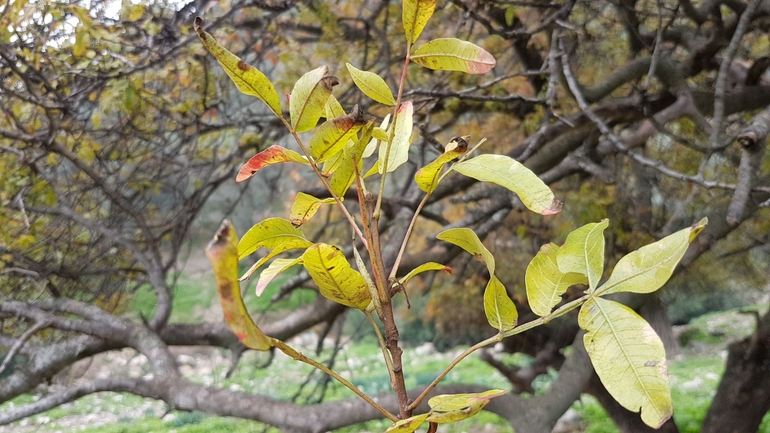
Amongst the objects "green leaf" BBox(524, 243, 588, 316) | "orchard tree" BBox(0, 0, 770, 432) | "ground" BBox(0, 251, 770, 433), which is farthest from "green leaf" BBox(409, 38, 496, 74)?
"ground" BBox(0, 251, 770, 433)

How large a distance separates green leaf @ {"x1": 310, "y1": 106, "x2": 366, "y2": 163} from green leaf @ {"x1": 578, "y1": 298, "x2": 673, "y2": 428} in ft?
0.85

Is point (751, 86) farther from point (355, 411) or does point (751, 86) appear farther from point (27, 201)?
point (27, 201)

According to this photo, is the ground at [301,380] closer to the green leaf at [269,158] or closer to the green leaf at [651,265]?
the green leaf at [269,158]

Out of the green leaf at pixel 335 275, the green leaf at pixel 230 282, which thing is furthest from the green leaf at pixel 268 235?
the green leaf at pixel 230 282

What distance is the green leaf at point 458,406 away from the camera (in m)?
0.44

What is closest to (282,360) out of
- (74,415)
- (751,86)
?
(74,415)

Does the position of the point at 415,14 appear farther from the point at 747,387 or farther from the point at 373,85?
the point at 747,387

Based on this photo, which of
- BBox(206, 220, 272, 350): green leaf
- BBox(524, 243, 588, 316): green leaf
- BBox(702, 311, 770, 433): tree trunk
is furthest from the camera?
BBox(702, 311, 770, 433): tree trunk

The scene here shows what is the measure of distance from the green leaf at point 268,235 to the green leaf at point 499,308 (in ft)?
0.66

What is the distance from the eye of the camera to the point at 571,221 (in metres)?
4.04

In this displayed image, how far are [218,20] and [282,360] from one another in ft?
28.3

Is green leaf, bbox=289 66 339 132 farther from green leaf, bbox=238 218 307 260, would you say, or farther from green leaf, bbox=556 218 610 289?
green leaf, bbox=556 218 610 289

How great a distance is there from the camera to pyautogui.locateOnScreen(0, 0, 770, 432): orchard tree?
532 millimetres

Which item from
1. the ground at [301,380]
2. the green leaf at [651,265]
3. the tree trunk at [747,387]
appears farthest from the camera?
the ground at [301,380]
